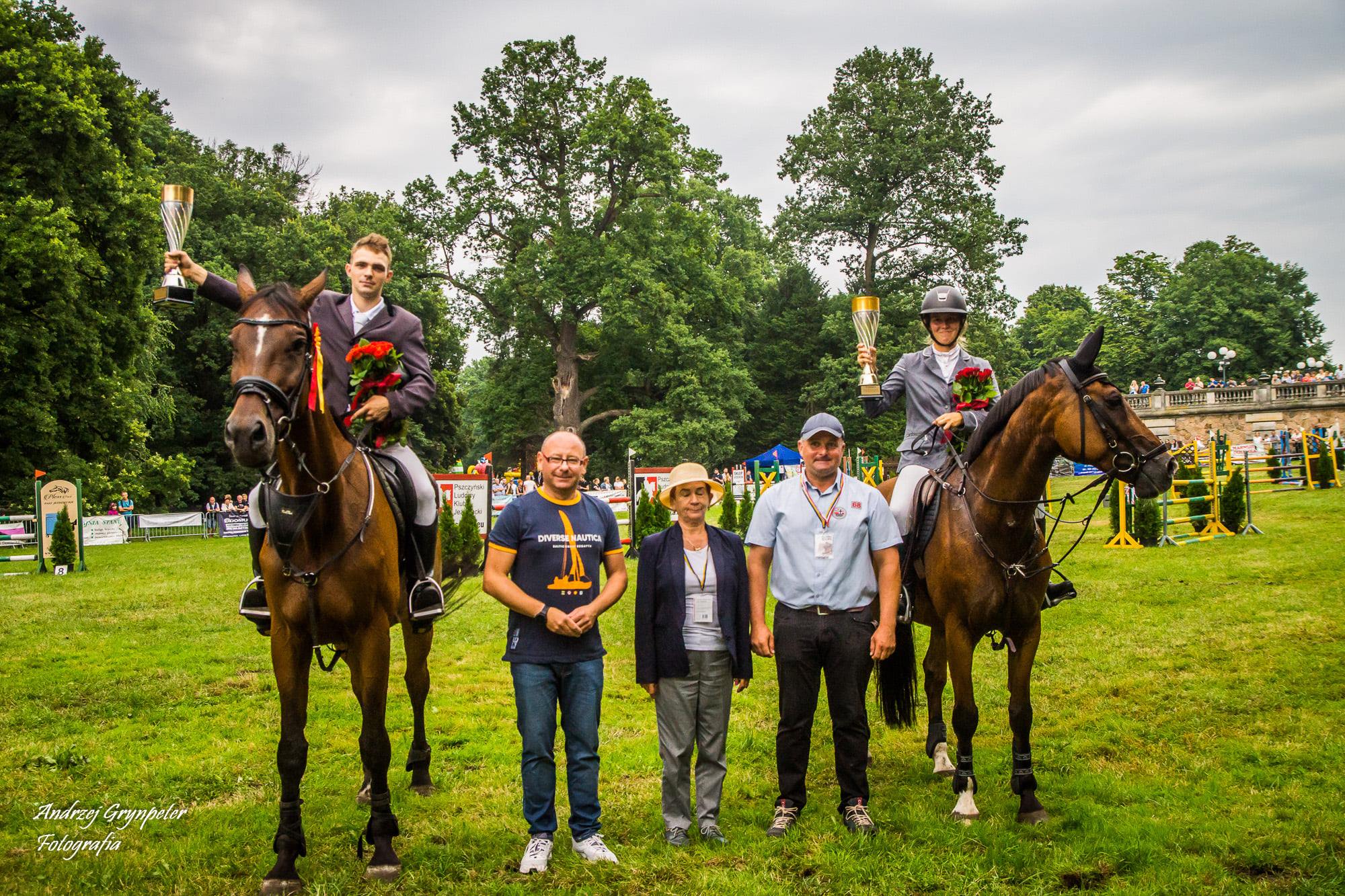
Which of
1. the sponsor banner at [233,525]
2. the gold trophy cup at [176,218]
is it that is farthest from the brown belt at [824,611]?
the sponsor banner at [233,525]

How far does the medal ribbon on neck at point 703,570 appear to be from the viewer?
5020mm

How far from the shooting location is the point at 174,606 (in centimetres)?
1405

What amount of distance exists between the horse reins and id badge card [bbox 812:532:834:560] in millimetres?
2438

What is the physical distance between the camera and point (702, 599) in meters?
4.99

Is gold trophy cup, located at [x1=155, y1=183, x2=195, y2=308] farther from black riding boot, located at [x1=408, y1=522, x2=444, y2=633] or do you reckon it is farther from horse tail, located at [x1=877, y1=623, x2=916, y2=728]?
horse tail, located at [x1=877, y1=623, x2=916, y2=728]

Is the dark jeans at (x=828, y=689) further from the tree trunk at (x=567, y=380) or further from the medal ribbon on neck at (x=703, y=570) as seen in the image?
the tree trunk at (x=567, y=380)

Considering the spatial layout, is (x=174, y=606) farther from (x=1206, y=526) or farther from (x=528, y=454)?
(x=528, y=454)

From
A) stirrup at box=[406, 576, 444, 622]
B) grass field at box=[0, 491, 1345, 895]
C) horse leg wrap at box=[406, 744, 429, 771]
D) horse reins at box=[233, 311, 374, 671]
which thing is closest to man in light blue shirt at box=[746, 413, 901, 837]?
grass field at box=[0, 491, 1345, 895]

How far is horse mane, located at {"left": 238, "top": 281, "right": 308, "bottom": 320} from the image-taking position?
4.28 metres

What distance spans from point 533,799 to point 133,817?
265 cm

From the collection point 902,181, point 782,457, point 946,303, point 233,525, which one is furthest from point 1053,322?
point 946,303

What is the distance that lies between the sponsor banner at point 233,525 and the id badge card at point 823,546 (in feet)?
107

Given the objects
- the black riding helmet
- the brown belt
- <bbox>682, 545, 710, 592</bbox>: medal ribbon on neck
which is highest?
the black riding helmet

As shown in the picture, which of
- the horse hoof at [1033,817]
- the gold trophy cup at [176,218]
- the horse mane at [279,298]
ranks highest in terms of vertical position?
the gold trophy cup at [176,218]
